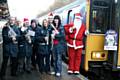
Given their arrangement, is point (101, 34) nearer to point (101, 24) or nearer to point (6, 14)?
point (101, 24)

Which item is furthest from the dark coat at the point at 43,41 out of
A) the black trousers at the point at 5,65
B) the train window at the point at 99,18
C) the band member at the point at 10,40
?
the train window at the point at 99,18

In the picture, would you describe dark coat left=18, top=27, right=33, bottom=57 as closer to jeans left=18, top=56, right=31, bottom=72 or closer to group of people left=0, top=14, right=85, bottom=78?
group of people left=0, top=14, right=85, bottom=78

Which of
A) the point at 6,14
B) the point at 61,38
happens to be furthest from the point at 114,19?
the point at 6,14

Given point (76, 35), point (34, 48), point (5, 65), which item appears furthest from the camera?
point (34, 48)

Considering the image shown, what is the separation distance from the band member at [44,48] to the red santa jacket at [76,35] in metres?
0.58

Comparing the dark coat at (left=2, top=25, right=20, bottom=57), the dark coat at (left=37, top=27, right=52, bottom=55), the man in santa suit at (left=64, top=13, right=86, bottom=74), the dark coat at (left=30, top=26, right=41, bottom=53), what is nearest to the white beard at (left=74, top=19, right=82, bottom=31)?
the man in santa suit at (left=64, top=13, right=86, bottom=74)

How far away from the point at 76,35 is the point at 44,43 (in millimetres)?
964

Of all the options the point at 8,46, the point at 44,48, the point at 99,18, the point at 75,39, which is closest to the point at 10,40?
the point at 8,46

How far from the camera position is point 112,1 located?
12.6 metres

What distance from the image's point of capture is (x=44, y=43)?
12.2 m

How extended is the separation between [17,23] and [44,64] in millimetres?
1551

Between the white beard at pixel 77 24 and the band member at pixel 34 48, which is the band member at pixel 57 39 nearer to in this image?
the white beard at pixel 77 24

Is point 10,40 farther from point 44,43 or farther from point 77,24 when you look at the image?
point 77,24

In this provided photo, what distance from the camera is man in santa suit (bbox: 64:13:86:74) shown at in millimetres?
12078
